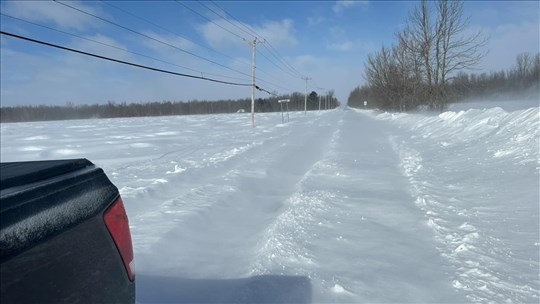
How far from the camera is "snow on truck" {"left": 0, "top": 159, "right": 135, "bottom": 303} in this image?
3.84 feet

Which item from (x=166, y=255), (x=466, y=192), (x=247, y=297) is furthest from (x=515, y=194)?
(x=166, y=255)

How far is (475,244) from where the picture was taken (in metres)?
3.88

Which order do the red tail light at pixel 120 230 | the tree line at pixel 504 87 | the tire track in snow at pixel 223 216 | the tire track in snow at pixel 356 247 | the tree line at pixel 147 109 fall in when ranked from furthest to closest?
1. the tree line at pixel 147 109
2. the tree line at pixel 504 87
3. the tire track in snow at pixel 223 216
4. the tire track in snow at pixel 356 247
5. the red tail light at pixel 120 230

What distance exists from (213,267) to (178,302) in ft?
2.33

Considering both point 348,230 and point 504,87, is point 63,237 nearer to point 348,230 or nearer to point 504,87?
point 348,230

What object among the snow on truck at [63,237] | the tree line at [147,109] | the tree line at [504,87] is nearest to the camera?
the snow on truck at [63,237]

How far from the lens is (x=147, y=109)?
119 meters

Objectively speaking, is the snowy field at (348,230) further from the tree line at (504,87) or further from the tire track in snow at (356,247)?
the tree line at (504,87)

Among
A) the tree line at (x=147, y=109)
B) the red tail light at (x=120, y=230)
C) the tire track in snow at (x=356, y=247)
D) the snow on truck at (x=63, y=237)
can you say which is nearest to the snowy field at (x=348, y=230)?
the tire track in snow at (x=356, y=247)

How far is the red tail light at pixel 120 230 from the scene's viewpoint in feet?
5.45

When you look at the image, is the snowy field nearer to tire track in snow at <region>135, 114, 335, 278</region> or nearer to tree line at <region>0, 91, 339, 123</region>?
tire track in snow at <region>135, 114, 335, 278</region>

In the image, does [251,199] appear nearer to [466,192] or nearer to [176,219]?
[176,219]

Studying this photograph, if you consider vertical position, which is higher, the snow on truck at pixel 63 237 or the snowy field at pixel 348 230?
the snow on truck at pixel 63 237

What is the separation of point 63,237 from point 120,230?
360mm
